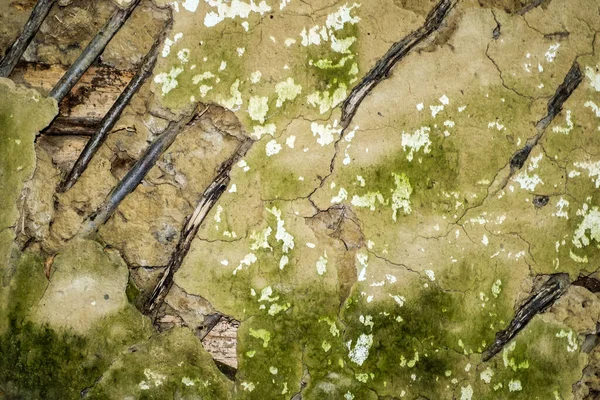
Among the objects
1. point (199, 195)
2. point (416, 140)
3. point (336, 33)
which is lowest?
point (199, 195)

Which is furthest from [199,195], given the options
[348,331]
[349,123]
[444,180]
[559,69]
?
[559,69]

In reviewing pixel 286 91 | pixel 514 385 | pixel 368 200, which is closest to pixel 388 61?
pixel 286 91

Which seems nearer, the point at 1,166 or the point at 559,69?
the point at 1,166

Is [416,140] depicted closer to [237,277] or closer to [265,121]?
[265,121]

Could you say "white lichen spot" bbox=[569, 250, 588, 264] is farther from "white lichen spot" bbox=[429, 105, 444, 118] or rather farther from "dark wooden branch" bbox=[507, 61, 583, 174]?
"white lichen spot" bbox=[429, 105, 444, 118]

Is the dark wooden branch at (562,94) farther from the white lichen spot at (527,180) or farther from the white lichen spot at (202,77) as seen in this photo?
the white lichen spot at (202,77)

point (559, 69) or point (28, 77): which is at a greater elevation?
point (559, 69)

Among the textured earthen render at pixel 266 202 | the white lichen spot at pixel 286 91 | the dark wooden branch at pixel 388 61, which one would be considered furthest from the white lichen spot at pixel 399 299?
the white lichen spot at pixel 286 91

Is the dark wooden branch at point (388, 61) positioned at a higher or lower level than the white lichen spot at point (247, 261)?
higher
